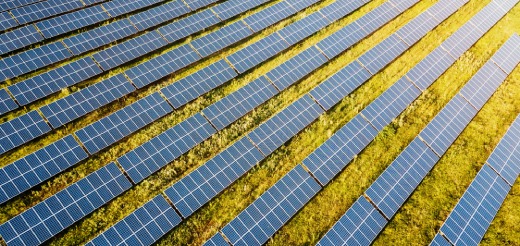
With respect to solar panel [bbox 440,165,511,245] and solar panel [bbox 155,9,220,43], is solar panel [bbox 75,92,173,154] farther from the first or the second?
solar panel [bbox 440,165,511,245]

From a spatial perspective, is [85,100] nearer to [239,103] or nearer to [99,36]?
[99,36]

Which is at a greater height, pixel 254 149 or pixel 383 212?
pixel 383 212

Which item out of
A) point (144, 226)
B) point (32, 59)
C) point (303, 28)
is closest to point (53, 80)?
point (32, 59)

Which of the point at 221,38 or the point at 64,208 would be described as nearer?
the point at 64,208

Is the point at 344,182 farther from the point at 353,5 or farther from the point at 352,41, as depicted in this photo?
the point at 353,5

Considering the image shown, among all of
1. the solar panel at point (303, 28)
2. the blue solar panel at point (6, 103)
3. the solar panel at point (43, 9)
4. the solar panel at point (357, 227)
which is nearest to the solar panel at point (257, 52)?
the solar panel at point (303, 28)

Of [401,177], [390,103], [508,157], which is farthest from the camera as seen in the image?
[390,103]

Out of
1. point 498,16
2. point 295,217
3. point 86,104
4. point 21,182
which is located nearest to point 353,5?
point 498,16
